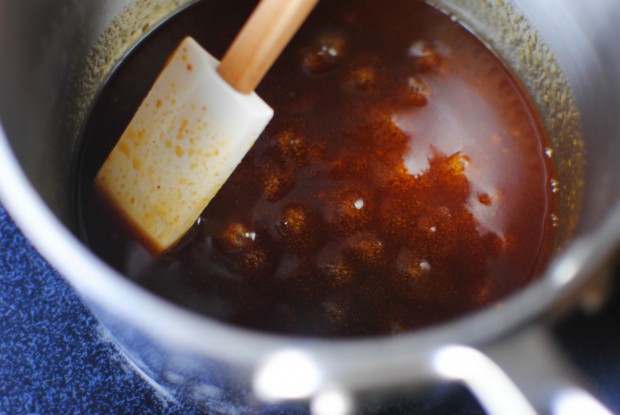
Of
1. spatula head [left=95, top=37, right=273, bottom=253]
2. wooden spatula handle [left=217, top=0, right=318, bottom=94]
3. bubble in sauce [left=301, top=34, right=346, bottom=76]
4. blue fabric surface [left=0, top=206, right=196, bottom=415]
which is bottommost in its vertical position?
blue fabric surface [left=0, top=206, right=196, bottom=415]

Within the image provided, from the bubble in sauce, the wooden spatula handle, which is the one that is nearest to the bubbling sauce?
the bubble in sauce

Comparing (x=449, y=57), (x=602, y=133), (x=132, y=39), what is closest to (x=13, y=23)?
(x=132, y=39)

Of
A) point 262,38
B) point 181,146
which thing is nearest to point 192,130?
point 181,146

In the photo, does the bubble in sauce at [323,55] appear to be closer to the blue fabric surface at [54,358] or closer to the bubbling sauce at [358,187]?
the bubbling sauce at [358,187]

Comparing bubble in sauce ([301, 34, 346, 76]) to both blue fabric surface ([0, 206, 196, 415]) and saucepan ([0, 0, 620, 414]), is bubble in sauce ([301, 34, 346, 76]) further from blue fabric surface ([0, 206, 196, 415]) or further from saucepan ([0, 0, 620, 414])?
blue fabric surface ([0, 206, 196, 415])

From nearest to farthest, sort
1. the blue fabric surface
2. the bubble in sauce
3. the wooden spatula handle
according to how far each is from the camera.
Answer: the wooden spatula handle
the blue fabric surface
the bubble in sauce

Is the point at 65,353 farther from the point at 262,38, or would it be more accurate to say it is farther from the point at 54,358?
the point at 262,38
